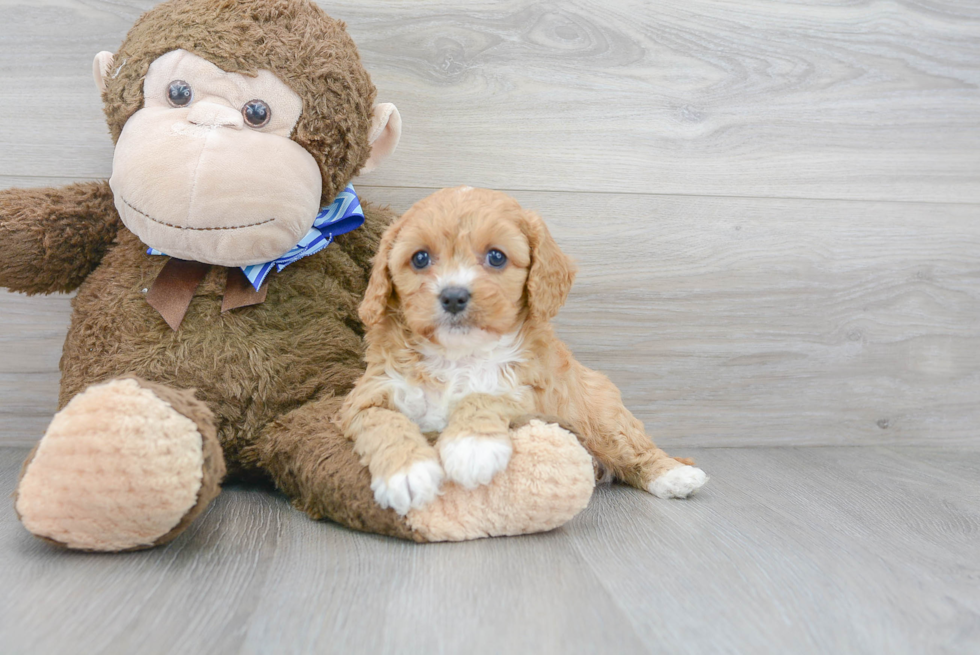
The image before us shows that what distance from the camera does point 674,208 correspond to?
6.22 feet

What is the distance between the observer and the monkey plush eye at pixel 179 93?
1.34 meters

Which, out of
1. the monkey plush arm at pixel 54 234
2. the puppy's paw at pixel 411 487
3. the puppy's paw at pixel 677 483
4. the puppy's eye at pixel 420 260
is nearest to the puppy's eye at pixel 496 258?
the puppy's eye at pixel 420 260

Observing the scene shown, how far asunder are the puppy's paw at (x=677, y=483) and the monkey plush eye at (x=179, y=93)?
45.6 inches

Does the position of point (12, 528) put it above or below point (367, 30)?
below

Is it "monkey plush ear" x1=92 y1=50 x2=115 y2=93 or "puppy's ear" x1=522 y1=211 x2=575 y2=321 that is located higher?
"monkey plush ear" x1=92 y1=50 x2=115 y2=93

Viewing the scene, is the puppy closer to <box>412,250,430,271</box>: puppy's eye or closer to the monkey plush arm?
<box>412,250,430,271</box>: puppy's eye

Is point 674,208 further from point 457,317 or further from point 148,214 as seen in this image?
point 148,214

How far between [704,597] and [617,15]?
4.56 ft

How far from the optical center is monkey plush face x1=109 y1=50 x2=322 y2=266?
128 cm

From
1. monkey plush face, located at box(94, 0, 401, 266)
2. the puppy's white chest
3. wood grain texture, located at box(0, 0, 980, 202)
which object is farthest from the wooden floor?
monkey plush face, located at box(94, 0, 401, 266)

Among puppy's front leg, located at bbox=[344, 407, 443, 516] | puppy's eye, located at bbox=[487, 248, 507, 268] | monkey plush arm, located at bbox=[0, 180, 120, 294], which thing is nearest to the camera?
puppy's front leg, located at bbox=[344, 407, 443, 516]

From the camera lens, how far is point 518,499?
1.18 m

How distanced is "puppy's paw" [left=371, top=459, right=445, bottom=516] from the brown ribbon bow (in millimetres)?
516

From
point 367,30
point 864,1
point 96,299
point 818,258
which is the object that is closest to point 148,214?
point 96,299
